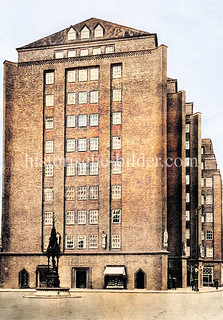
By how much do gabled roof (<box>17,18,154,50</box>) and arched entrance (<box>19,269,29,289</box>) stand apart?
2623cm

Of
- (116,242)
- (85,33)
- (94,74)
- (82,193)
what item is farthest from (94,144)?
(85,33)

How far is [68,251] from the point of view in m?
62.2

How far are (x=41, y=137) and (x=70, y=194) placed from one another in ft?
24.0

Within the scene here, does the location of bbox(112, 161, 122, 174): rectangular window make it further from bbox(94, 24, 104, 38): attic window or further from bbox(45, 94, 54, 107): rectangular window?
bbox(94, 24, 104, 38): attic window

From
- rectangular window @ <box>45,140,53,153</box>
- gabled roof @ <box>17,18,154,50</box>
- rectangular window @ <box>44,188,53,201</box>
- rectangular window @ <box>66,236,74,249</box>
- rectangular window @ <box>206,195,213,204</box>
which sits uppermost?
gabled roof @ <box>17,18,154,50</box>

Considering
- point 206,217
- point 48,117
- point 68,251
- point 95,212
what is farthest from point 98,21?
point 206,217

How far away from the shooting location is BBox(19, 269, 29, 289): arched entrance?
204ft

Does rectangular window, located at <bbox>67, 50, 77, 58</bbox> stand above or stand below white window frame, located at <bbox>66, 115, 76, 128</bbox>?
above

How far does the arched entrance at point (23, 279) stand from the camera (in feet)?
204

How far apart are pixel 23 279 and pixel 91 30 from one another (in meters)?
29.4

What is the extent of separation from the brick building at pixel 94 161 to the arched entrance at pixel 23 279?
0.35 feet

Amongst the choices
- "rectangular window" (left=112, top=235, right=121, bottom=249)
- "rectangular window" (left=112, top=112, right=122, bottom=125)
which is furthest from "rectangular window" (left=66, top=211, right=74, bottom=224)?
"rectangular window" (left=112, top=112, right=122, bottom=125)

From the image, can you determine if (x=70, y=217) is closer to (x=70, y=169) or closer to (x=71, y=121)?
(x=70, y=169)

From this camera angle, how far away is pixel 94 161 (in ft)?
207
